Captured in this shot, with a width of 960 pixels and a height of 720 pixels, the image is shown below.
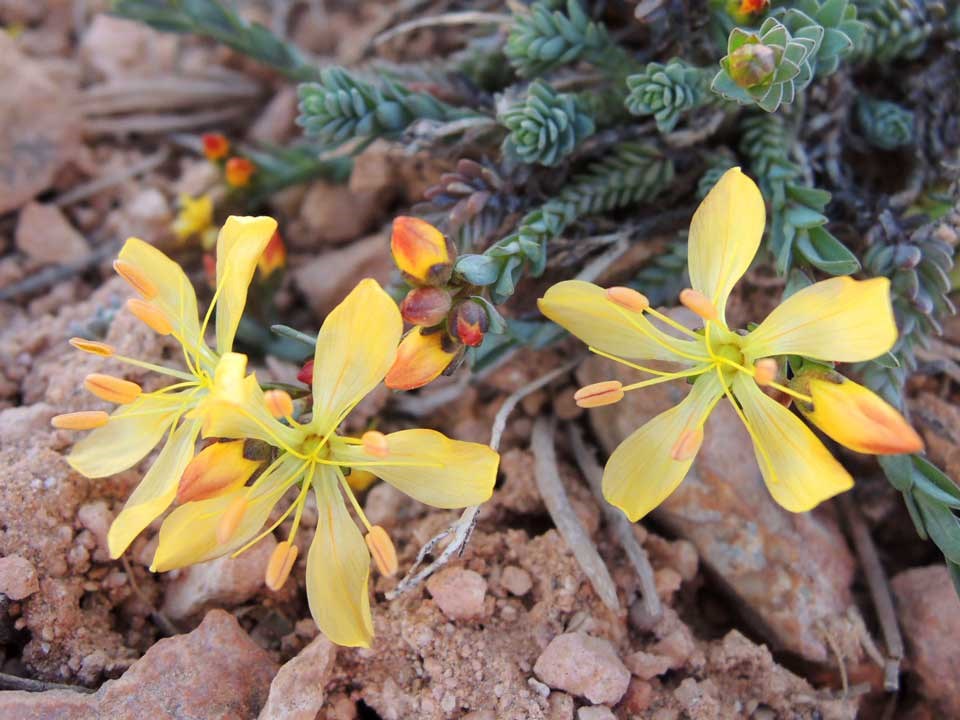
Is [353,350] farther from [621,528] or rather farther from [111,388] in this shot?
[621,528]

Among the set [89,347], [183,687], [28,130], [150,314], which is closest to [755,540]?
[183,687]

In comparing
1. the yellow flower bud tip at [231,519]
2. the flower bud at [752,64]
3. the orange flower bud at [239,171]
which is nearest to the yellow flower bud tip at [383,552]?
Result: the yellow flower bud tip at [231,519]

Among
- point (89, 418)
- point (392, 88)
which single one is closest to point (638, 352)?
point (392, 88)

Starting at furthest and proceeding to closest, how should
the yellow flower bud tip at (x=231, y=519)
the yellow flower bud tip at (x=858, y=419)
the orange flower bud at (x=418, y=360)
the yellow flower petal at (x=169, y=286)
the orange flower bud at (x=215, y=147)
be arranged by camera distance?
the orange flower bud at (x=215, y=147)
the yellow flower petal at (x=169, y=286)
the orange flower bud at (x=418, y=360)
the yellow flower bud tip at (x=231, y=519)
the yellow flower bud tip at (x=858, y=419)

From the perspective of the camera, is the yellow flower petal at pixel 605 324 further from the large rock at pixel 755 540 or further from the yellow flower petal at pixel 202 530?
the yellow flower petal at pixel 202 530

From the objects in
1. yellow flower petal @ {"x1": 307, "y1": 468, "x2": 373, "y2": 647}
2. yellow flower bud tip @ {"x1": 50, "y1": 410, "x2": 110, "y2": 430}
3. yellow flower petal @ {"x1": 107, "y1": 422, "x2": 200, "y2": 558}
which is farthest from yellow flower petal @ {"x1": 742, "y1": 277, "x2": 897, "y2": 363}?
yellow flower bud tip @ {"x1": 50, "y1": 410, "x2": 110, "y2": 430}

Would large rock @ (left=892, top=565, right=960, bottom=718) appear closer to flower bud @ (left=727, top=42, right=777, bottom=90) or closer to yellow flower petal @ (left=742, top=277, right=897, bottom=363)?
yellow flower petal @ (left=742, top=277, right=897, bottom=363)
